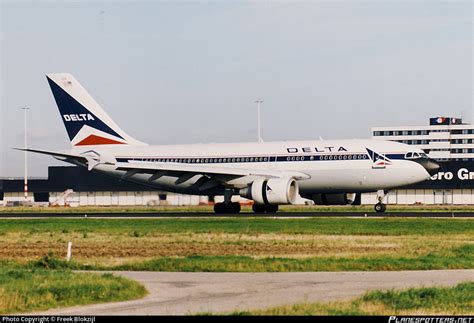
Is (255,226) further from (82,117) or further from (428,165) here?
(82,117)

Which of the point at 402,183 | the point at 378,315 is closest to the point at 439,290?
the point at 378,315

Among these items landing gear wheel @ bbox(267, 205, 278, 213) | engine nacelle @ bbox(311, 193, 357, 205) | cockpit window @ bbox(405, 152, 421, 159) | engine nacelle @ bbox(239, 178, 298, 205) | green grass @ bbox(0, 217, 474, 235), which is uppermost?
cockpit window @ bbox(405, 152, 421, 159)

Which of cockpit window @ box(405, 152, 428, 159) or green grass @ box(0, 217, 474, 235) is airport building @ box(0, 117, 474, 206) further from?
green grass @ box(0, 217, 474, 235)

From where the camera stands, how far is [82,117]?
223 feet

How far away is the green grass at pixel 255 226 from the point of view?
1658 inches

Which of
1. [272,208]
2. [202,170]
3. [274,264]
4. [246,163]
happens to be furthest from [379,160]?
[274,264]

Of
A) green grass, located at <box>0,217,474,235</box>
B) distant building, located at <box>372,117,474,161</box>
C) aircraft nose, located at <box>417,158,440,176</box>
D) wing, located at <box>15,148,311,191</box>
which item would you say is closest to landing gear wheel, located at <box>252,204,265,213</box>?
wing, located at <box>15,148,311,191</box>

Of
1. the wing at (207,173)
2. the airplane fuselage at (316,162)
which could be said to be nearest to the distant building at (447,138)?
the airplane fuselage at (316,162)

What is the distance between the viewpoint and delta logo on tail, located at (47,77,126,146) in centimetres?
6719

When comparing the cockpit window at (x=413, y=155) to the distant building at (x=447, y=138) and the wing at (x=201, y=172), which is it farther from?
the distant building at (x=447, y=138)

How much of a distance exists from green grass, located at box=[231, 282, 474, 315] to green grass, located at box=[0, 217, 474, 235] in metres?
20.7

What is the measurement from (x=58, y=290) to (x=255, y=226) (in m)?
26.1

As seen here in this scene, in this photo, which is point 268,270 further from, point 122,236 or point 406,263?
point 122,236

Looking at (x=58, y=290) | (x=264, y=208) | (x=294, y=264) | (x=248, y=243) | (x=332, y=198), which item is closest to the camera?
(x=58, y=290)
